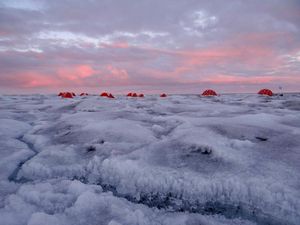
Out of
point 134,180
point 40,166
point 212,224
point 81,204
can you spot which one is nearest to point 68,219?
point 81,204

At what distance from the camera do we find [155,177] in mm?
2189

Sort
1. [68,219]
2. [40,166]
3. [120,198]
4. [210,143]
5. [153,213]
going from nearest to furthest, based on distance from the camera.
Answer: [68,219], [153,213], [120,198], [40,166], [210,143]

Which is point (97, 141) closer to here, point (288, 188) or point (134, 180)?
point (134, 180)

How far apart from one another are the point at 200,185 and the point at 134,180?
55cm

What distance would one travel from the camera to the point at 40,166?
8.37ft

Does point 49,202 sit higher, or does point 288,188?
point 288,188

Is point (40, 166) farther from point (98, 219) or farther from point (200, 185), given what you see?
point (200, 185)

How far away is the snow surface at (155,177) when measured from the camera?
173cm

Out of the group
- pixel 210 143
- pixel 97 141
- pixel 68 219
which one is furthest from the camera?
pixel 97 141

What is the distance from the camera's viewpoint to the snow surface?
173cm

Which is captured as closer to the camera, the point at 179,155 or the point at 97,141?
the point at 179,155

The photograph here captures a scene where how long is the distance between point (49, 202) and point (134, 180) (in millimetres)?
685

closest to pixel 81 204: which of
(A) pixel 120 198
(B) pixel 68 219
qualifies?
(B) pixel 68 219

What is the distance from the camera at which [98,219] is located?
168 cm
